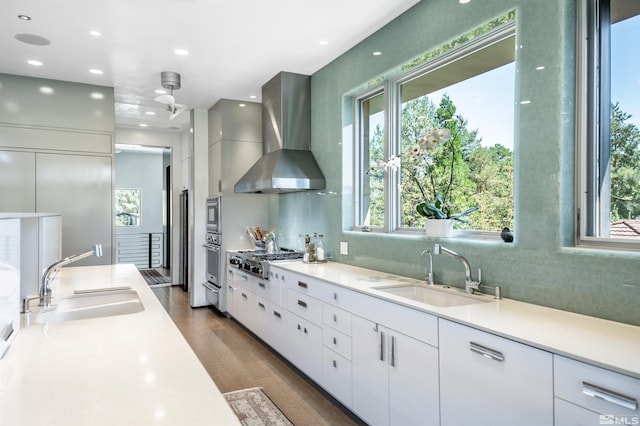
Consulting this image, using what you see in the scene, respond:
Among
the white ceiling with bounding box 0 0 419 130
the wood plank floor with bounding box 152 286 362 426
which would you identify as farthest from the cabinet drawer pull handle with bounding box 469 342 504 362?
the white ceiling with bounding box 0 0 419 130

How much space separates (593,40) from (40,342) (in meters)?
2.71

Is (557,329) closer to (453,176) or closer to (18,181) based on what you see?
(453,176)

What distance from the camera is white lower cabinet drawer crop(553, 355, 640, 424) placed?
3.95 feet

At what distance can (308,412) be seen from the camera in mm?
2723

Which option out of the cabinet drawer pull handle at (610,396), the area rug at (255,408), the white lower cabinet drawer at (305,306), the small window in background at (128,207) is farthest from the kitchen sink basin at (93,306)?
the small window in background at (128,207)

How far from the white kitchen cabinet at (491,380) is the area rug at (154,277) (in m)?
6.86

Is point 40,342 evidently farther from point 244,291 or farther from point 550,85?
point 244,291

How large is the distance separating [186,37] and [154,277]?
20.0 ft

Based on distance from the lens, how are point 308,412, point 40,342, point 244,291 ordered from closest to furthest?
point 40,342
point 308,412
point 244,291


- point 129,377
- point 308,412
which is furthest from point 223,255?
point 129,377

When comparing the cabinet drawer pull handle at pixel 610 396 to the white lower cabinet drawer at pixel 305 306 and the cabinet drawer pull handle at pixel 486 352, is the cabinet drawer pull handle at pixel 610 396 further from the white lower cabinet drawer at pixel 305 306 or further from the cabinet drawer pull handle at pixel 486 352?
the white lower cabinet drawer at pixel 305 306

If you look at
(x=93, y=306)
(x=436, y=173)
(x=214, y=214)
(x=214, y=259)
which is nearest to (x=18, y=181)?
(x=214, y=214)

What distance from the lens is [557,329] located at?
1617 millimetres

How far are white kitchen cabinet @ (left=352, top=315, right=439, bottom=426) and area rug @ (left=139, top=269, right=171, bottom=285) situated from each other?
6.13 metres
